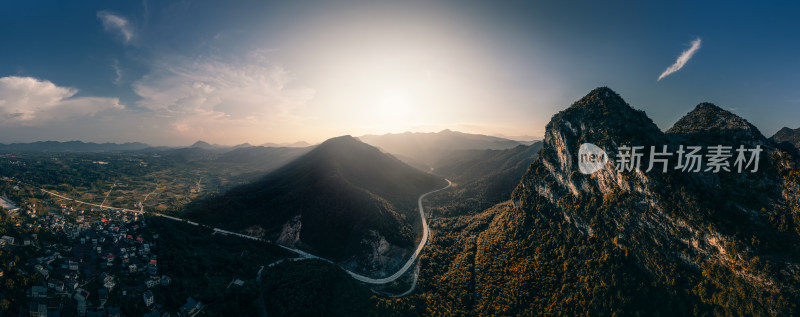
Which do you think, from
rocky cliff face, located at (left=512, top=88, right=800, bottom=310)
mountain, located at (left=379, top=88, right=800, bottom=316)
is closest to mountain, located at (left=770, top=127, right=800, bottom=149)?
mountain, located at (left=379, top=88, right=800, bottom=316)

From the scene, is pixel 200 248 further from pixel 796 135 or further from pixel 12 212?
pixel 796 135

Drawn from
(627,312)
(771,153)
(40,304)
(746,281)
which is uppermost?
(771,153)

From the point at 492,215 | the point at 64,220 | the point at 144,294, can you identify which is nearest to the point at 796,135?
the point at 492,215

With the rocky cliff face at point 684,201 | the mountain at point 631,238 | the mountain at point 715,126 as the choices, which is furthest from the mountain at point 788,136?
the rocky cliff face at point 684,201

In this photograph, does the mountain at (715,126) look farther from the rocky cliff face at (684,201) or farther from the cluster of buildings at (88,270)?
the cluster of buildings at (88,270)

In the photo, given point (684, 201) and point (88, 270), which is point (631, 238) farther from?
point (88, 270)
